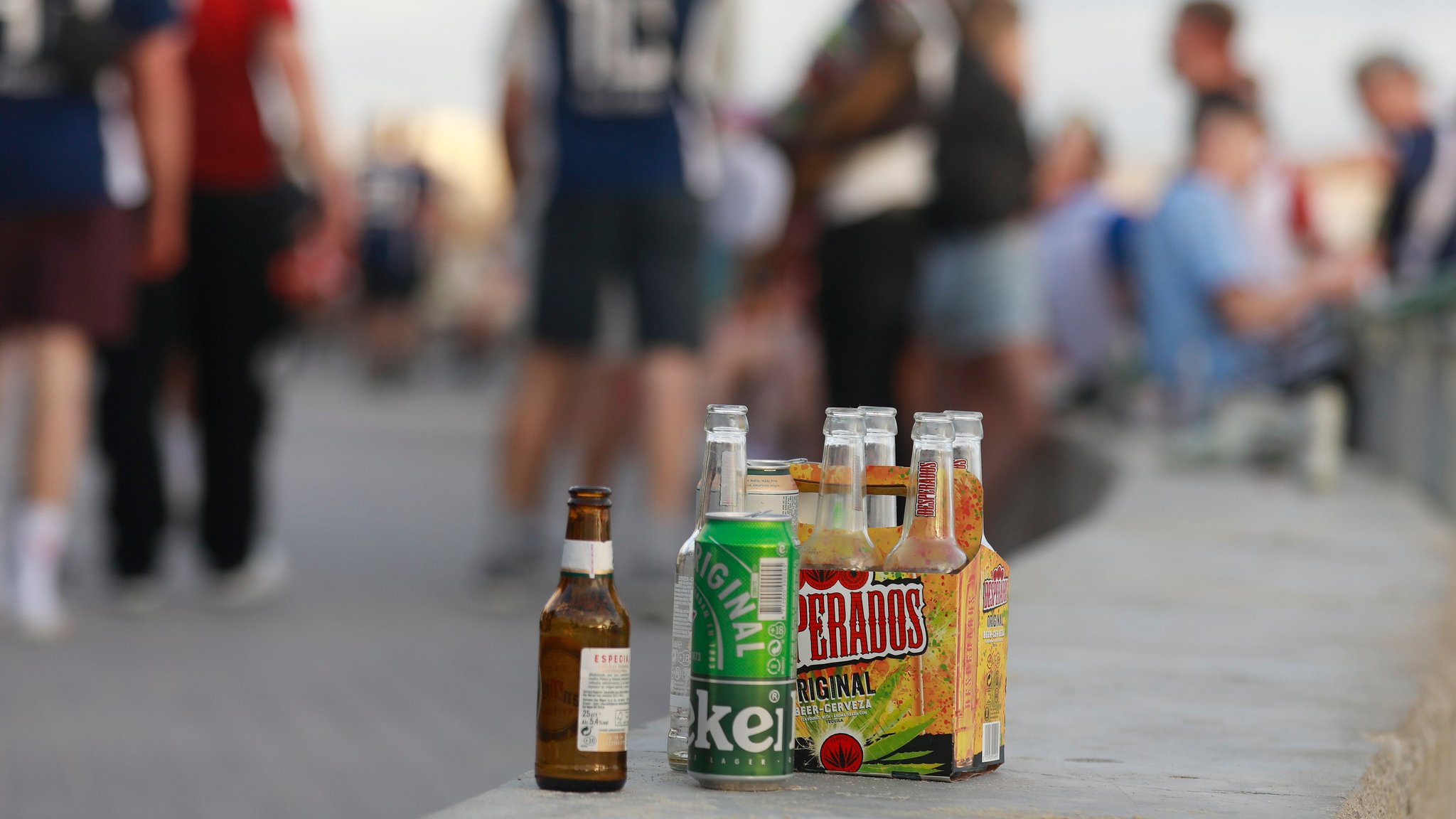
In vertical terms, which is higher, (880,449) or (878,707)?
(880,449)

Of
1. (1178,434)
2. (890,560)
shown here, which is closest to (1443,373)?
(1178,434)

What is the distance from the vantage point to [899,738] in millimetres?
2115

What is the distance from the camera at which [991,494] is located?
7207 millimetres

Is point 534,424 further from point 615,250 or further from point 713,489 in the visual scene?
point 713,489

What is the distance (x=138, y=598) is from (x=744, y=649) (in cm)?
406

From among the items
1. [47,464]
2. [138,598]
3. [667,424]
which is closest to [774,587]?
[667,424]

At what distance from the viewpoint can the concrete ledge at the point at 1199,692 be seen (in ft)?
6.82

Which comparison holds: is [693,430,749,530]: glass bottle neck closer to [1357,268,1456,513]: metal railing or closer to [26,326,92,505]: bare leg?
[26,326,92,505]: bare leg

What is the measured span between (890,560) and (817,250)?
4.30 metres

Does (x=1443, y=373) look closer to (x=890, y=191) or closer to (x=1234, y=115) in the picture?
(x=1234, y=115)

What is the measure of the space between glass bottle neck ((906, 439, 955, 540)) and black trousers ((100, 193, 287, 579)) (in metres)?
4.12

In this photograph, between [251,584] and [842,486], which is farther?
[251,584]

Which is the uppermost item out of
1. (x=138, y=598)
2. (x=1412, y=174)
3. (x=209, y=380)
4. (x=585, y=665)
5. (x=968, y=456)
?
(x=1412, y=174)

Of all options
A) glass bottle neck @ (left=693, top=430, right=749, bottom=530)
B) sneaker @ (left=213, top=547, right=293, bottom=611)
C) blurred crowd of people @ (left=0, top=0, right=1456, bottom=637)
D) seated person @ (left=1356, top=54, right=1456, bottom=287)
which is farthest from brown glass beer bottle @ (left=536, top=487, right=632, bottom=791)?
seated person @ (left=1356, top=54, right=1456, bottom=287)
